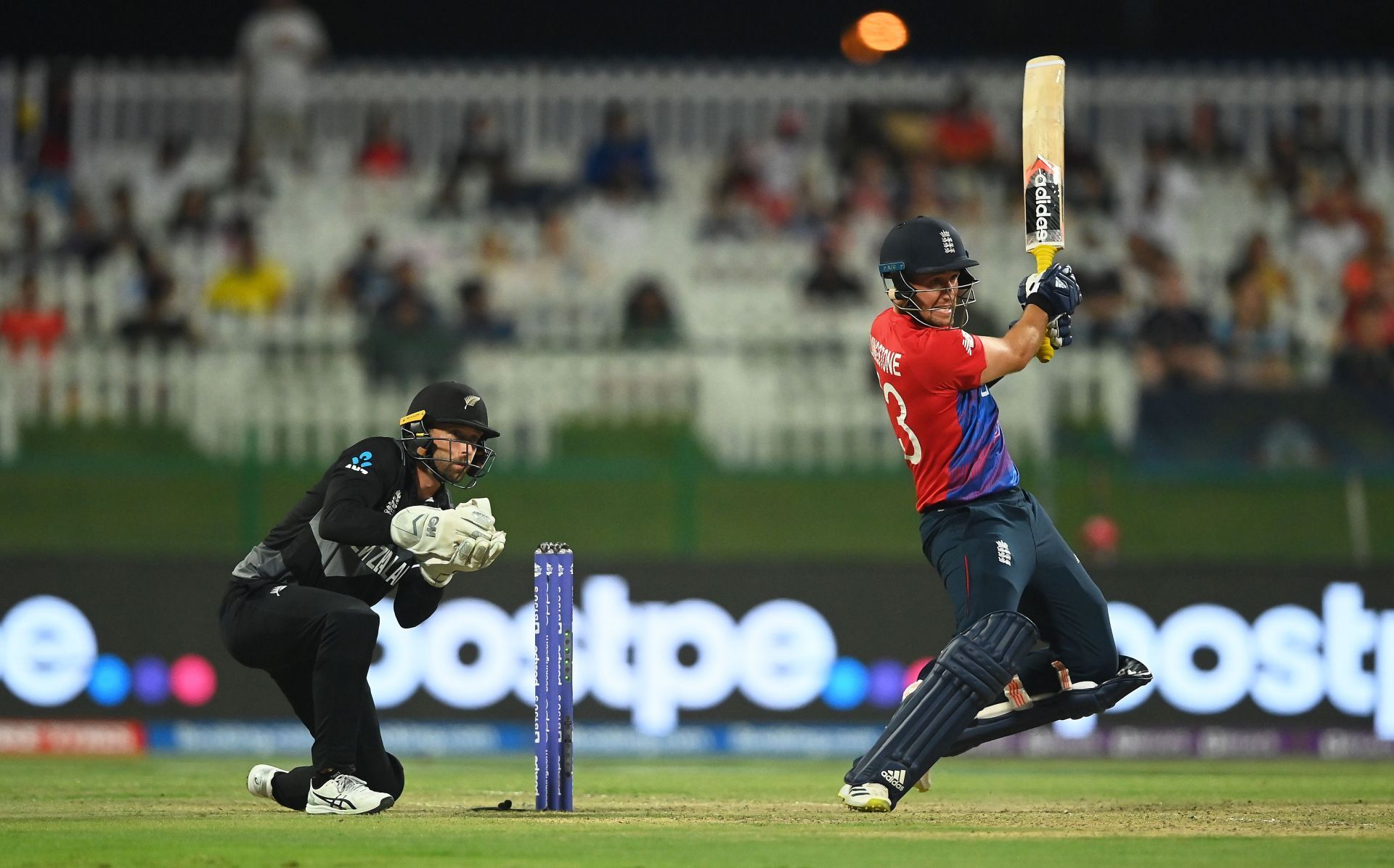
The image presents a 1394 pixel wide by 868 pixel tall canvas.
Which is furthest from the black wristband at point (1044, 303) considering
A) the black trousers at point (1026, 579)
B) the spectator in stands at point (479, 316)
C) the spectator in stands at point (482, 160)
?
the spectator in stands at point (482, 160)

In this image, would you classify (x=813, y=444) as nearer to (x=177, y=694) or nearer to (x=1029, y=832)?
(x=177, y=694)

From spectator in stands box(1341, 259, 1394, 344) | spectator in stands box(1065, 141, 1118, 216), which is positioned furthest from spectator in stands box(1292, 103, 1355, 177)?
spectator in stands box(1341, 259, 1394, 344)

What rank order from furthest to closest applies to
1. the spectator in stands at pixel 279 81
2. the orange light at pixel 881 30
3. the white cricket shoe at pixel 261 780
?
the orange light at pixel 881 30
the spectator in stands at pixel 279 81
the white cricket shoe at pixel 261 780

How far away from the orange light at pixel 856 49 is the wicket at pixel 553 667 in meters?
15.6

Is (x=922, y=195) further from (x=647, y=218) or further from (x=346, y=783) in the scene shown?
(x=346, y=783)

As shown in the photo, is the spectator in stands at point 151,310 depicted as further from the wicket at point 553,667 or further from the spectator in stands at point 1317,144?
the spectator in stands at point 1317,144

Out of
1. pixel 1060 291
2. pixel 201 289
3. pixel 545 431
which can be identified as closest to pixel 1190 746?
pixel 545 431

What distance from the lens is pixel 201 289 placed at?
54.9 ft

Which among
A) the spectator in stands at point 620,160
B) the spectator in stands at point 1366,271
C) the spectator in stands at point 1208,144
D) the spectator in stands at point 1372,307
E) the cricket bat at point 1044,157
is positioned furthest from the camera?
the spectator in stands at point 1208,144

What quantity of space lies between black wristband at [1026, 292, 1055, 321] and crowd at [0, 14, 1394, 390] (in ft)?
23.2

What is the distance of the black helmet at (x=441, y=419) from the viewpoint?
732cm

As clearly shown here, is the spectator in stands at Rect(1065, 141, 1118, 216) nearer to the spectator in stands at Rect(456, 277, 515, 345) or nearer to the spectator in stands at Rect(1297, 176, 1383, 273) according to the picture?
the spectator in stands at Rect(1297, 176, 1383, 273)

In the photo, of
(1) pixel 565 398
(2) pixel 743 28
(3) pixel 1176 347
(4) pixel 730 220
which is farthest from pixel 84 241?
(3) pixel 1176 347

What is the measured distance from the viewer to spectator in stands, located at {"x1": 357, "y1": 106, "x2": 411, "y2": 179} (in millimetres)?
18250
